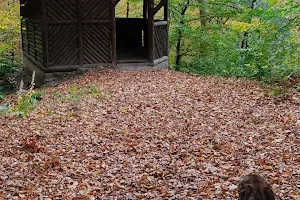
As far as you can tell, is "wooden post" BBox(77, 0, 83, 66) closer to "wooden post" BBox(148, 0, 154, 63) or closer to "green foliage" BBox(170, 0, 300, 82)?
"wooden post" BBox(148, 0, 154, 63)

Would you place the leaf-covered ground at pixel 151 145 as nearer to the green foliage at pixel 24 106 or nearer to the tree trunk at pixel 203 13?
the green foliage at pixel 24 106

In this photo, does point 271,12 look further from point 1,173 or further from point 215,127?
point 1,173

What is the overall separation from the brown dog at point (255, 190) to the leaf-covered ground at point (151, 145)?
1.54 metres

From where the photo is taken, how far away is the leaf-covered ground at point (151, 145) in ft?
17.1

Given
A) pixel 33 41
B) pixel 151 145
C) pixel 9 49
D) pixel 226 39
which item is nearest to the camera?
pixel 151 145

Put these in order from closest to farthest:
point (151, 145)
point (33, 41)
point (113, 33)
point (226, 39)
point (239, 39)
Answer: point (151, 145) → point (113, 33) → point (33, 41) → point (226, 39) → point (239, 39)

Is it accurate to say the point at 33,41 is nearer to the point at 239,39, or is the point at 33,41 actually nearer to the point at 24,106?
the point at 24,106

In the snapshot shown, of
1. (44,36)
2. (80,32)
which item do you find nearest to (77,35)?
(80,32)

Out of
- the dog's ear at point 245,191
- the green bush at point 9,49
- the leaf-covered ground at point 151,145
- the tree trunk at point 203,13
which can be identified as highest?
the tree trunk at point 203,13

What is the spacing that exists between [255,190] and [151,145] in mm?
3648

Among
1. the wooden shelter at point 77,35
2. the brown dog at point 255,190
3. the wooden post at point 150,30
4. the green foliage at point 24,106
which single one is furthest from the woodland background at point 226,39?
the brown dog at point 255,190

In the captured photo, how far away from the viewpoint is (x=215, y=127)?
7574 millimetres

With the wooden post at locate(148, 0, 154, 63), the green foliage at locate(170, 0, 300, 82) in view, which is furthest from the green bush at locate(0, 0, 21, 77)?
the green foliage at locate(170, 0, 300, 82)

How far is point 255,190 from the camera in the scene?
327cm
